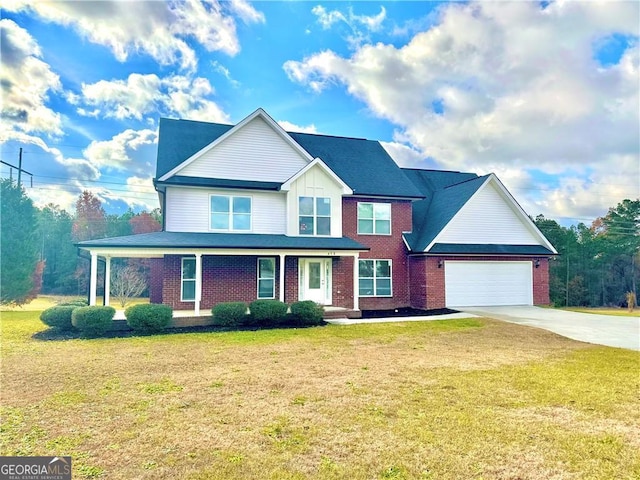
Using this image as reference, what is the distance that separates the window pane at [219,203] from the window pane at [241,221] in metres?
0.57

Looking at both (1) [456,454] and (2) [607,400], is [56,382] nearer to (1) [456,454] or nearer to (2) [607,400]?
(1) [456,454]

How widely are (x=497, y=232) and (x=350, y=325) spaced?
11067 mm

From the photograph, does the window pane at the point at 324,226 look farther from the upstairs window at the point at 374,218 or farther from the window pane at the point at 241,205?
the window pane at the point at 241,205

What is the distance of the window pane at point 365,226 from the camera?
20125 millimetres

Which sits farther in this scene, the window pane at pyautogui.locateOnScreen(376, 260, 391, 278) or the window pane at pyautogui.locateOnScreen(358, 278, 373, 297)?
the window pane at pyautogui.locateOnScreen(376, 260, 391, 278)

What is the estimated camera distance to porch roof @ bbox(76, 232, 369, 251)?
1439cm

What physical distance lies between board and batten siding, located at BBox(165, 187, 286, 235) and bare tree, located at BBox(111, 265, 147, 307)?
Answer: 48.8 feet

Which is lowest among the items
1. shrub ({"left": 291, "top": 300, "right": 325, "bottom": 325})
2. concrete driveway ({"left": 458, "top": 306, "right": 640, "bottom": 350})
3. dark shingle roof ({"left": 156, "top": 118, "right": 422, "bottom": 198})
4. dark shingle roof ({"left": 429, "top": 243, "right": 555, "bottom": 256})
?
concrete driveway ({"left": 458, "top": 306, "right": 640, "bottom": 350})

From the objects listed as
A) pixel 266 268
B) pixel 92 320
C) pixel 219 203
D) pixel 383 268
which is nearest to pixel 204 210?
pixel 219 203

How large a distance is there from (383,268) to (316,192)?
5492mm

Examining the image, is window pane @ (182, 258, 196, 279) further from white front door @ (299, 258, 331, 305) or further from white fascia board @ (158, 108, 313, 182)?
white front door @ (299, 258, 331, 305)

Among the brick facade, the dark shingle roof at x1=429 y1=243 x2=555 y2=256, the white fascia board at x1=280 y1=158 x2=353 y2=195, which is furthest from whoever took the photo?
the brick facade

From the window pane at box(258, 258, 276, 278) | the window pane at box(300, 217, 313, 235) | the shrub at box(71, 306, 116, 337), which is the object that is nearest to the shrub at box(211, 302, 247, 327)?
the shrub at box(71, 306, 116, 337)

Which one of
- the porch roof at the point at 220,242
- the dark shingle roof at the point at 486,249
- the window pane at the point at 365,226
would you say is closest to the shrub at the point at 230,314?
the porch roof at the point at 220,242
